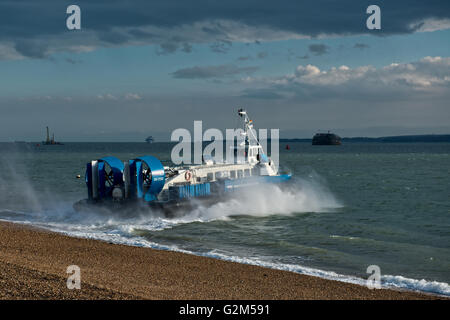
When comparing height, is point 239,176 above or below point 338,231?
above

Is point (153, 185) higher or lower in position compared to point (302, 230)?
higher

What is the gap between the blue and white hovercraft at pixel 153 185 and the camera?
21.2 meters

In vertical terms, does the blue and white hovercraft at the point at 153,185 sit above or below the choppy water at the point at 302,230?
above

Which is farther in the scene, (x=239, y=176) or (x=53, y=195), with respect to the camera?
(x=53, y=195)

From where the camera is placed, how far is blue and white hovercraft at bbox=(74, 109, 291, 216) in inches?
834

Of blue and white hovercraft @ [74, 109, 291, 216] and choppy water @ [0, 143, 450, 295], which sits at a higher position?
blue and white hovercraft @ [74, 109, 291, 216]

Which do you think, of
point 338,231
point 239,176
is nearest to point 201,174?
point 239,176

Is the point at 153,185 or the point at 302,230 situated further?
the point at 153,185

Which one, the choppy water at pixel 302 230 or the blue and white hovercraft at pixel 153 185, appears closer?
the choppy water at pixel 302 230

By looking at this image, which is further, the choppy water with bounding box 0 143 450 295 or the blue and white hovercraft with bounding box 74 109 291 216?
the blue and white hovercraft with bounding box 74 109 291 216

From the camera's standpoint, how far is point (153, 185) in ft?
68.9
